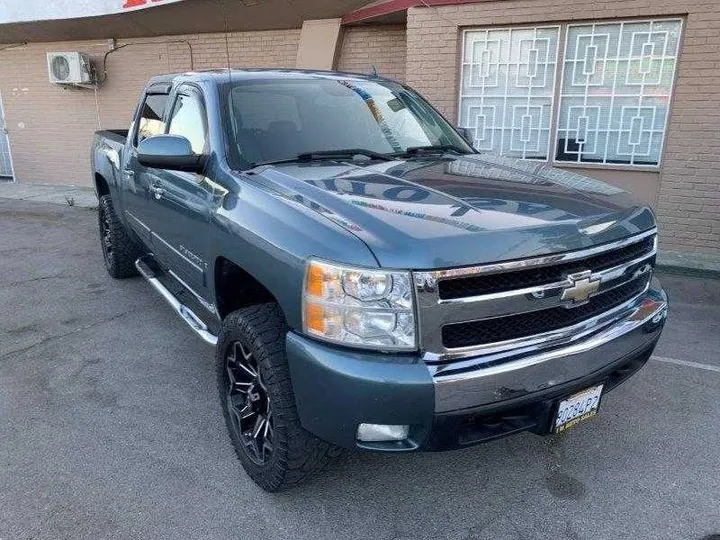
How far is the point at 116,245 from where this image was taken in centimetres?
579

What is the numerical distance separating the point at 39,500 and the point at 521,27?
22.9ft

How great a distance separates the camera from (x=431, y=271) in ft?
6.77

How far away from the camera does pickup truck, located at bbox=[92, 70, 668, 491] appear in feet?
6.93

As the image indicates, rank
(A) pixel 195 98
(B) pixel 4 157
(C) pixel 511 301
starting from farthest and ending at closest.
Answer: (B) pixel 4 157 < (A) pixel 195 98 < (C) pixel 511 301

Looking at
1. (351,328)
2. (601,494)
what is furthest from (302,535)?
(601,494)

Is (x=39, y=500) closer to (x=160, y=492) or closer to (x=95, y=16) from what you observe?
(x=160, y=492)

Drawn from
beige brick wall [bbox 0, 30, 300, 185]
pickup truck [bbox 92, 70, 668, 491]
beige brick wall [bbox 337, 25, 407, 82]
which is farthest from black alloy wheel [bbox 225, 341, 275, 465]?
beige brick wall [bbox 0, 30, 300, 185]

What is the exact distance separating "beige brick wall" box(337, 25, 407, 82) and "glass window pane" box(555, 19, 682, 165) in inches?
99.5

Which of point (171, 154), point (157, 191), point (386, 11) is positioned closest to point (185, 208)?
point (171, 154)

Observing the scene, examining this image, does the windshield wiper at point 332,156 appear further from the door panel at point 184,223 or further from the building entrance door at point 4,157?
the building entrance door at point 4,157

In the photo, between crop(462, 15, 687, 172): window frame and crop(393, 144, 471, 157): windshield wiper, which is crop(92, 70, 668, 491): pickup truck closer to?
crop(393, 144, 471, 157): windshield wiper

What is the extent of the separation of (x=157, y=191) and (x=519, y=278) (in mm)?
2643

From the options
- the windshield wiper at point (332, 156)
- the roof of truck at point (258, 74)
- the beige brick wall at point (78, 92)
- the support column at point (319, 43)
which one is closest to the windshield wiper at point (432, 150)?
the windshield wiper at point (332, 156)

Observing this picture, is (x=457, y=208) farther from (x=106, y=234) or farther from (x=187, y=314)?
(x=106, y=234)
